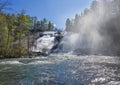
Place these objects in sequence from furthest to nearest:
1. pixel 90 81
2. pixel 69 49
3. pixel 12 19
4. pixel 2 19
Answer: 1. pixel 69 49
2. pixel 12 19
3. pixel 2 19
4. pixel 90 81

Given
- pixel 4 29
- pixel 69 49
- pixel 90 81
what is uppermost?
pixel 4 29

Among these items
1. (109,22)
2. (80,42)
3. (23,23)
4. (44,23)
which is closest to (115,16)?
(109,22)

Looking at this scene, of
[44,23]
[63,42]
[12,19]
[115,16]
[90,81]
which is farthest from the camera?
[44,23]

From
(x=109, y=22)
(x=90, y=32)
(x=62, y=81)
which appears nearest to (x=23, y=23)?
(x=90, y=32)

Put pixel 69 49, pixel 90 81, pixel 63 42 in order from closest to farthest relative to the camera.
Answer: pixel 90 81, pixel 69 49, pixel 63 42

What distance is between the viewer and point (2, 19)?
5731cm

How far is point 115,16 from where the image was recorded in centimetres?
8850

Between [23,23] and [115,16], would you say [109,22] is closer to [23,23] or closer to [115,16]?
[115,16]

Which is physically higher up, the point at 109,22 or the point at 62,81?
the point at 109,22

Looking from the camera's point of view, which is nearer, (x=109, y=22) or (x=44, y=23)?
(x=109, y=22)

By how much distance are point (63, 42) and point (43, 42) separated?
9.94 m

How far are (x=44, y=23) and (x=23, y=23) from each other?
73706 mm

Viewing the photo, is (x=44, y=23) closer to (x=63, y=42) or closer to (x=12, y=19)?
(x=63, y=42)

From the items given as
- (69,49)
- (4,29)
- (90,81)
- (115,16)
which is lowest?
(90,81)
